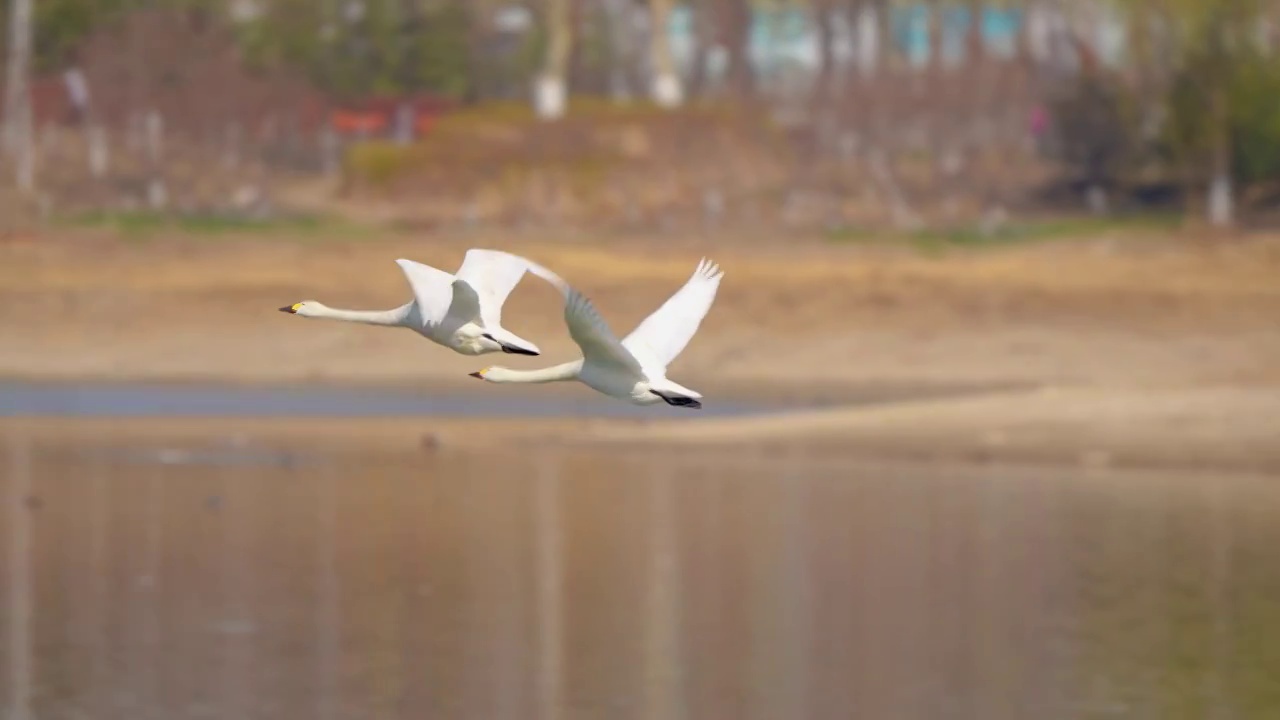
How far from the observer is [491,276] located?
369 inches

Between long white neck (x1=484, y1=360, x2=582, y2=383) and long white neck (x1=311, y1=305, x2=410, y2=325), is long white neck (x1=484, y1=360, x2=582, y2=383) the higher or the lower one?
the lower one

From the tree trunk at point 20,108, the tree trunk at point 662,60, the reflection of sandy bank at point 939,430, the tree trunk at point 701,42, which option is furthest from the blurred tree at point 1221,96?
the tree trunk at point 20,108

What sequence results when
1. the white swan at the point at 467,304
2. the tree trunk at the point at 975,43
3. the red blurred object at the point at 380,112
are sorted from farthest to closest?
the tree trunk at the point at 975,43
the red blurred object at the point at 380,112
the white swan at the point at 467,304

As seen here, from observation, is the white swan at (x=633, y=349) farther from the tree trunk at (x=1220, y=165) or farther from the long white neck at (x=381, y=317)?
the tree trunk at (x=1220, y=165)

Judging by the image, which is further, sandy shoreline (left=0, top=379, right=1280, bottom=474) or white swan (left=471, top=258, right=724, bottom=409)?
sandy shoreline (left=0, top=379, right=1280, bottom=474)

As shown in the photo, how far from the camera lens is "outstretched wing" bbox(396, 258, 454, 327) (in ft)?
30.2

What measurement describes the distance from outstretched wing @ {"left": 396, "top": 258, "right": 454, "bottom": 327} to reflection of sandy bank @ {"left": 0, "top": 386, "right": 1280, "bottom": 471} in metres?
14.2

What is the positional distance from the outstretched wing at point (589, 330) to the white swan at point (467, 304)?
21cm

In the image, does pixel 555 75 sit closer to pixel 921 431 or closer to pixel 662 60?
pixel 662 60

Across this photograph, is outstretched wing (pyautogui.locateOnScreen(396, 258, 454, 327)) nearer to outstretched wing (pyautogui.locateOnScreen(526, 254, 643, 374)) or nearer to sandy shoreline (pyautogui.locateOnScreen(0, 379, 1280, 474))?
outstretched wing (pyautogui.locateOnScreen(526, 254, 643, 374))

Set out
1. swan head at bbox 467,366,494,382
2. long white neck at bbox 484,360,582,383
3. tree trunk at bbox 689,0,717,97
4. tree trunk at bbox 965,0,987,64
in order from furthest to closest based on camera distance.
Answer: tree trunk at bbox 689,0,717,97
tree trunk at bbox 965,0,987,64
swan head at bbox 467,366,494,382
long white neck at bbox 484,360,582,383

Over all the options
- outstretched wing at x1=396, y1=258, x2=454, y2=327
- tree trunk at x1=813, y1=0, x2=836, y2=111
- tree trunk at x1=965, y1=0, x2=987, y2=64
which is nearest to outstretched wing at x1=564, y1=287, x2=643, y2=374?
outstretched wing at x1=396, y1=258, x2=454, y2=327

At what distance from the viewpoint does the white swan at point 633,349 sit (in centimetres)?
866

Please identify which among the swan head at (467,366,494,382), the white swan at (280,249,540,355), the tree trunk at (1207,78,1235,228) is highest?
the white swan at (280,249,540,355)
